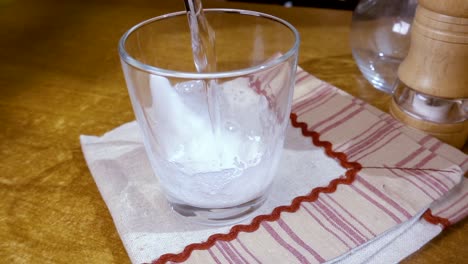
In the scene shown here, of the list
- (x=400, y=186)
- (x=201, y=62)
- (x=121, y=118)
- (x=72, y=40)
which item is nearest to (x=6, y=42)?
(x=72, y=40)

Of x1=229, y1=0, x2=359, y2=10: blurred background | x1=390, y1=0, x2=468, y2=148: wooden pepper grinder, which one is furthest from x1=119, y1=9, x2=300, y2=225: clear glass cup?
x1=229, y1=0, x2=359, y2=10: blurred background

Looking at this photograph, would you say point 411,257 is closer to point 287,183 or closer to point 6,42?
point 287,183

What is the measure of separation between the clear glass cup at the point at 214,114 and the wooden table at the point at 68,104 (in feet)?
0.25

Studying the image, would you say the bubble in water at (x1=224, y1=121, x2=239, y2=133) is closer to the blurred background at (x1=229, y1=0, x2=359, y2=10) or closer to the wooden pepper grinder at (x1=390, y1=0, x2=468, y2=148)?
the wooden pepper grinder at (x1=390, y1=0, x2=468, y2=148)

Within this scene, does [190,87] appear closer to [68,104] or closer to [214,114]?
[214,114]

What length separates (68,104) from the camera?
56 centimetres

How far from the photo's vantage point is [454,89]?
446 mm

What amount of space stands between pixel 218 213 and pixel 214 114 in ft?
0.33

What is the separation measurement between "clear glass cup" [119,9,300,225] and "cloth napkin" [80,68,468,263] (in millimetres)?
23

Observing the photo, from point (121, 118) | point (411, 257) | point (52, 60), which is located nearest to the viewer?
point (411, 257)

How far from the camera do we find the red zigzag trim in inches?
13.4

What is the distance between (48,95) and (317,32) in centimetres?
40

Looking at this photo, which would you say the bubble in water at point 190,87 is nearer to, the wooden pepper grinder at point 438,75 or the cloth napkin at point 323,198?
the cloth napkin at point 323,198

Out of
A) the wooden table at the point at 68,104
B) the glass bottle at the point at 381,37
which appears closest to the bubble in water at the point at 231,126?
the wooden table at the point at 68,104
